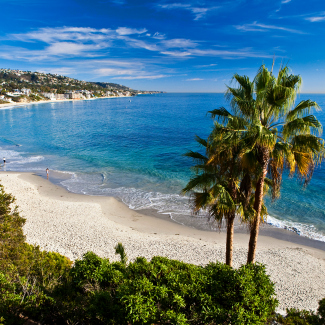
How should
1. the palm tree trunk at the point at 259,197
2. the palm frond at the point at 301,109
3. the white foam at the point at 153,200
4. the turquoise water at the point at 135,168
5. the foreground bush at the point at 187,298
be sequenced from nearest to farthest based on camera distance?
the foreground bush at the point at 187,298
the palm frond at the point at 301,109
the palm tree trunk at the point at 259,197
the white foam at the point at 153,200
the turquoise water at the point at 135,168

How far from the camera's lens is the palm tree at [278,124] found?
5473mm

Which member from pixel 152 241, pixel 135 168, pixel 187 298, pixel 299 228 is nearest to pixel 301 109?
pixel 187 298

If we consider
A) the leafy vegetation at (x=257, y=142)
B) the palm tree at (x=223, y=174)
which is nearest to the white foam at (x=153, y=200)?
the palm tree at (x=223, y=174)

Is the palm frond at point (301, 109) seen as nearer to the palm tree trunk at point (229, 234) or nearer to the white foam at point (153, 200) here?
the palm tree trunk at point (229, 234)

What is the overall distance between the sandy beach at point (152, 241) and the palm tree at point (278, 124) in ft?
22.0

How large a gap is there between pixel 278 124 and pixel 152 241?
10941mm

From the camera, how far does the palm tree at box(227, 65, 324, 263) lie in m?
5.47

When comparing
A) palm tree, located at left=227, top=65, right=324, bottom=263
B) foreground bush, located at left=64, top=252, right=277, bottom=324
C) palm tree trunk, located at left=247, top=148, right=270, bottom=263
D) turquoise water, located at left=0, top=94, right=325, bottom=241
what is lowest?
turquoise water, located at left=0, top=94, right=325, bottom=241

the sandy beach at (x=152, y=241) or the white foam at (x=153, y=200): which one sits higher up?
the white foam at (x=153, y=200)

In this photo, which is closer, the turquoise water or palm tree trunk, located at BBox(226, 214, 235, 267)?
palm tree trunk, located at BBox(226, 214, 235, 267)

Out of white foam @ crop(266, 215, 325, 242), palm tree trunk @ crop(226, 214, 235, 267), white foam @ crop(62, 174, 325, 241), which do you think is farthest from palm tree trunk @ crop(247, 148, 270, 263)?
white foam @ crop(266, 215, 325, 242)

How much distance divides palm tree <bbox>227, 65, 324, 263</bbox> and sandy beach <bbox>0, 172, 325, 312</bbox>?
6696 millimetres

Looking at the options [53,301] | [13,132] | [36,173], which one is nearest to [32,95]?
[13,132]

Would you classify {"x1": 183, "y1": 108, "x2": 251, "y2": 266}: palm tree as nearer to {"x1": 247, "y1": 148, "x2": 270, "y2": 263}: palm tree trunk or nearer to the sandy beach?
{"x1": 247, "y1": 148, "x2": 270, "y2": 263}: palm tree trunk
